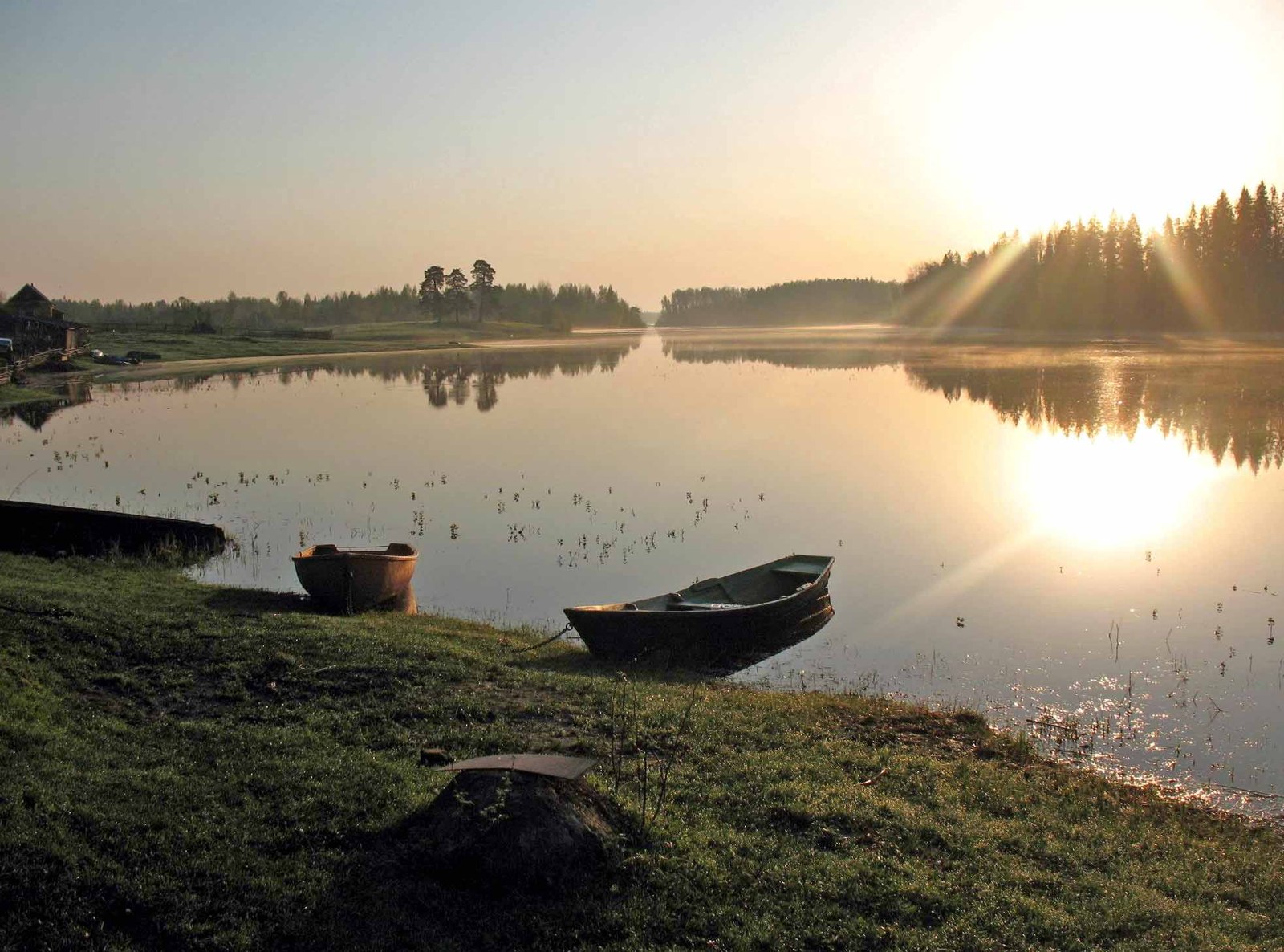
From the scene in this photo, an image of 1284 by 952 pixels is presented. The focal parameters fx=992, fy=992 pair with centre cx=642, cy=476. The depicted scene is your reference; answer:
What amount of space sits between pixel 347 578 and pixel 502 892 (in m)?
11.2

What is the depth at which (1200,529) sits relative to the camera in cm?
2436

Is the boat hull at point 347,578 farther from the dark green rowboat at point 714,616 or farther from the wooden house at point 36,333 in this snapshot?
the wooden house at point 36,333

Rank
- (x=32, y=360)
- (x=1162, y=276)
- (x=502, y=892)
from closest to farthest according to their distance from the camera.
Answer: (x=502, y=892), (x=32, y=360), (x=1162, y=276)

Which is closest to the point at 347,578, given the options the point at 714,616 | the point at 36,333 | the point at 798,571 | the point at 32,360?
the point at 714,616

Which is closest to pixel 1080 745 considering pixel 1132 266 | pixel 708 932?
pixel 708 932

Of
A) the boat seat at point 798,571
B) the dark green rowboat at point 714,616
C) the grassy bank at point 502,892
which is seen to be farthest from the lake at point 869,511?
the grassy bank at point 502,892

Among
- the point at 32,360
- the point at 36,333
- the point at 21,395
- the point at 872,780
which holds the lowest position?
the point at 872,780

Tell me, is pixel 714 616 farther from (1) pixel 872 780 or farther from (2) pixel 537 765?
(2) pixel 537 765

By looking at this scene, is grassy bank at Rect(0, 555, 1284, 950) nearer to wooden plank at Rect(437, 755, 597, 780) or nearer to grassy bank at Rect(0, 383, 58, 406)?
wooden plank at Rect(437, 755, 597, 780)

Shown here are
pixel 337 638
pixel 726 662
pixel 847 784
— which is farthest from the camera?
pixel 726 662

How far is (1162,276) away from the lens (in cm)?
12125

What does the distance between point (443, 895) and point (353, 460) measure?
102 feet

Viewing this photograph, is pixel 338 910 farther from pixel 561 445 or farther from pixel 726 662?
pixel 561 445

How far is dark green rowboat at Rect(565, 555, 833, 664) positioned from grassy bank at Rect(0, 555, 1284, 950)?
2073 mm
